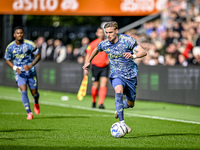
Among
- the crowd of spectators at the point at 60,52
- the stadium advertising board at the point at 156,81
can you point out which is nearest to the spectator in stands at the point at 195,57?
the stadium advertising board at the point at 156,81

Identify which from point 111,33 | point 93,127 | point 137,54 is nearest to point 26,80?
point 93,127

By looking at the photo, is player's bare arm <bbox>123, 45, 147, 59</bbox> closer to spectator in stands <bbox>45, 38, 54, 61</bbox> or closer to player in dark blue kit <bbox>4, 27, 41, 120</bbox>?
player in dark blue kit <bbox>4, 27, 41, 120</bbox>

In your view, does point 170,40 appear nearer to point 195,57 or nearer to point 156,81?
point 195,57

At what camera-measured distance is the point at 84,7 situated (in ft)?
78.0

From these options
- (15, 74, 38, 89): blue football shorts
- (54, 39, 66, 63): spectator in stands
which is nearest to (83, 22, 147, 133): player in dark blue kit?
(15, 74, 38, 89): blue football shorts

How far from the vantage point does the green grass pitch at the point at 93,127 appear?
898 centimetres

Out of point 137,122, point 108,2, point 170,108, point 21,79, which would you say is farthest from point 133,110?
point 108,2

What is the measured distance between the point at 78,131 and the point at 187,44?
897cm

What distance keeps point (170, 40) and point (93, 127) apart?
10051mm

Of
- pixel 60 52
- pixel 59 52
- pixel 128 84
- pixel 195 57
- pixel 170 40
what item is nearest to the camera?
Result: pixel 128 84

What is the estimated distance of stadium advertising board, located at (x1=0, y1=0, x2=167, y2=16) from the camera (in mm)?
23516

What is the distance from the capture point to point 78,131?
1061 cm

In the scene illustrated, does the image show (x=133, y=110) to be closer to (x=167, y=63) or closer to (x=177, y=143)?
(x=167, y=63)

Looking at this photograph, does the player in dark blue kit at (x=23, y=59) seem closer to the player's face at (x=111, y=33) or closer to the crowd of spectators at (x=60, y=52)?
the player's face at (x=111, y=33)
